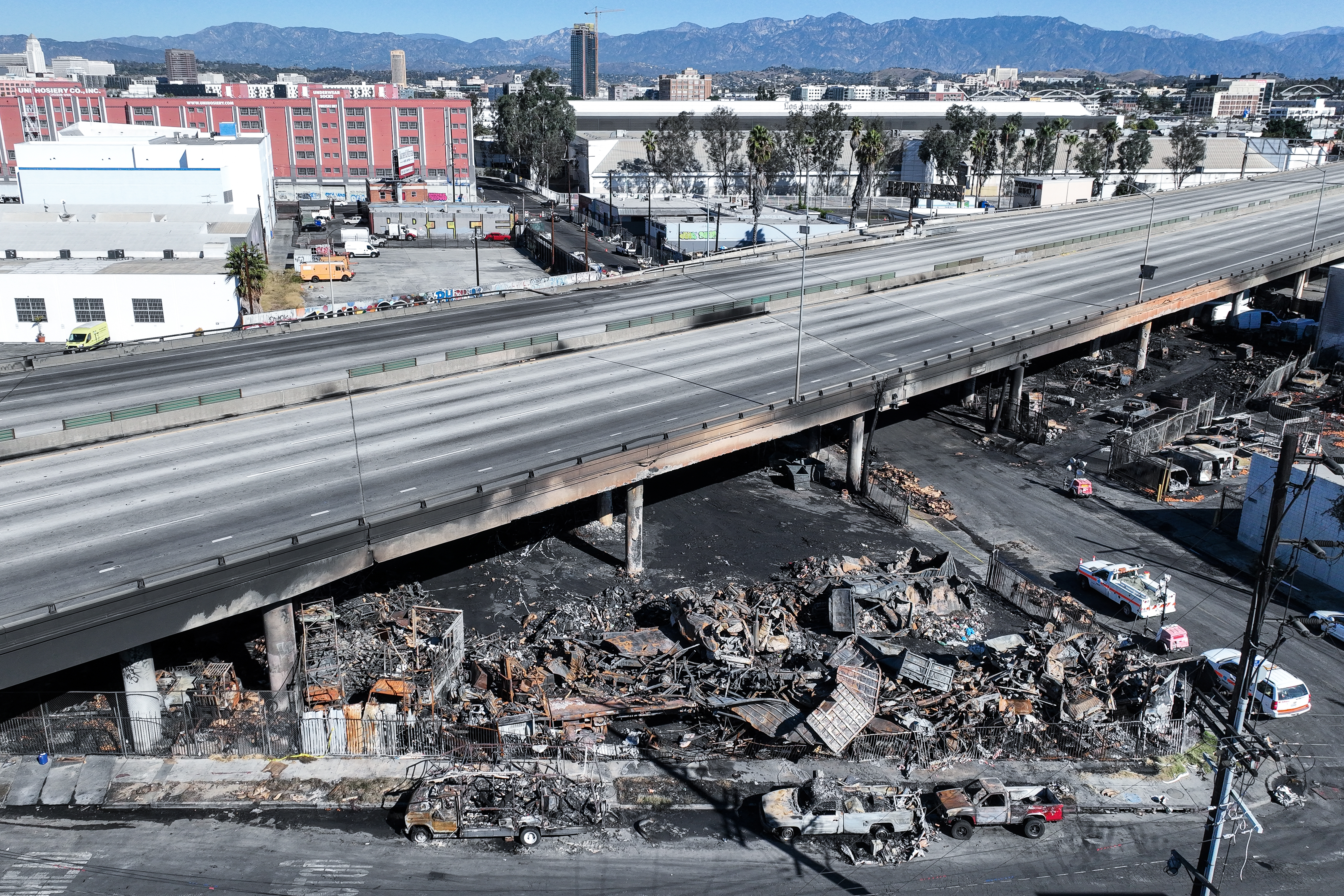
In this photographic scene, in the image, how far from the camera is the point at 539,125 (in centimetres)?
16150

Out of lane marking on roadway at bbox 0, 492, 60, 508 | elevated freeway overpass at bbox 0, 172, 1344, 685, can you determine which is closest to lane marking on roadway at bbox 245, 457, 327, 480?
elevated freeway overpass at bbox 0, 172, 1344, 685

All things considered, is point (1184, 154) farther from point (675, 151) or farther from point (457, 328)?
point (457, 328)

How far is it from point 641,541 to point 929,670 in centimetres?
1318

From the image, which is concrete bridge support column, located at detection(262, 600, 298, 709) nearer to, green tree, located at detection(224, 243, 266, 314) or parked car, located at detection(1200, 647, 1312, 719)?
parked car, located at detection(1200, 647, 1312, 719)

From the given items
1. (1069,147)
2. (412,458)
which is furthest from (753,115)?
(412,458)

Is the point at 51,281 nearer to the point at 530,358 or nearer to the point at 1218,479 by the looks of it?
the point at 530,358

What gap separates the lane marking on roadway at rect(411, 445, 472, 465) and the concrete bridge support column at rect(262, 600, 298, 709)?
24.3ft

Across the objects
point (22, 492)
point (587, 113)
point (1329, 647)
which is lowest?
point (1329, 647)

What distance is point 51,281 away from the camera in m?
67.8

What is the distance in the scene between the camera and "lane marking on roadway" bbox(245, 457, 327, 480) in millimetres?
34000

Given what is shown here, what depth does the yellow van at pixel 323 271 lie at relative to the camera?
9138cm

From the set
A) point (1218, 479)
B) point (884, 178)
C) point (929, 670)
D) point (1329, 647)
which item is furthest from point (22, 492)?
point (884, 178)

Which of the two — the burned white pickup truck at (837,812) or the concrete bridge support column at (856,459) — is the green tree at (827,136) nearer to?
the concrete bridge support column at (856,459)

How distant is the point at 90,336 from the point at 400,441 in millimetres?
39038
